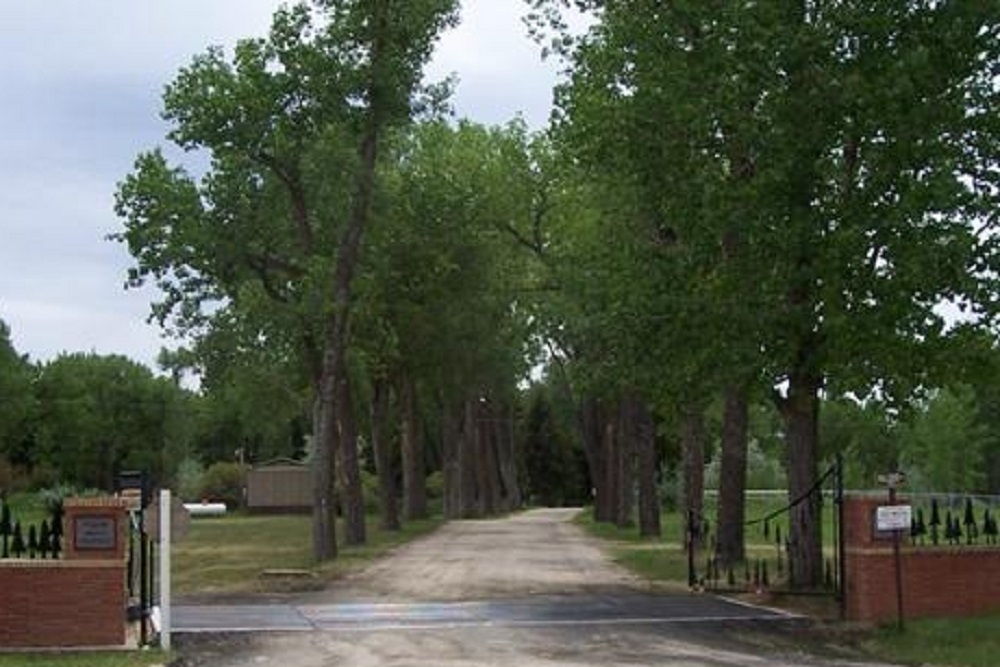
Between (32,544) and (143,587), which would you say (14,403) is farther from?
(143,587)

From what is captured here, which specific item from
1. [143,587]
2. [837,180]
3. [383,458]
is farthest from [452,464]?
[143,587]

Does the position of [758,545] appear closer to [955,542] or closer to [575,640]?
[955,542]

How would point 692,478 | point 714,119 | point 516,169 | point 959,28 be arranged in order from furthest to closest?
1. point 516,169
2. point 692,478
3. point 714,119
4. point 959,28

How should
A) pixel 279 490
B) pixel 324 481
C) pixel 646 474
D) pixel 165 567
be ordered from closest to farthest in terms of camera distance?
pixel 165 567 < pixel 324 481 < pixel 646 474 < pixel 279 490

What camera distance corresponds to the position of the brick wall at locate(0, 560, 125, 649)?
16.6 m

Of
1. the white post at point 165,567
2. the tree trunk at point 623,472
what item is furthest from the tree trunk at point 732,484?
the tree trunk at point 623,472

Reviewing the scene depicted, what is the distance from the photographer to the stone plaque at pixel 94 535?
16.9 meters

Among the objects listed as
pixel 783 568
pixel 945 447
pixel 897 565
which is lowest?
pixel 783 568

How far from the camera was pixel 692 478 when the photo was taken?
34.9 m

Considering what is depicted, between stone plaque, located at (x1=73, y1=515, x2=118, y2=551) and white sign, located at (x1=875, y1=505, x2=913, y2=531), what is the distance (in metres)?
9.89

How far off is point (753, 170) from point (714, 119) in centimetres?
112

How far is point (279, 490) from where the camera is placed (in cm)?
8362

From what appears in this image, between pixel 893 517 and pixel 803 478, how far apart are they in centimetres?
352

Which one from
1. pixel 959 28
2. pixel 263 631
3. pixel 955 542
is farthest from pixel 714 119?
pixel 263 631
